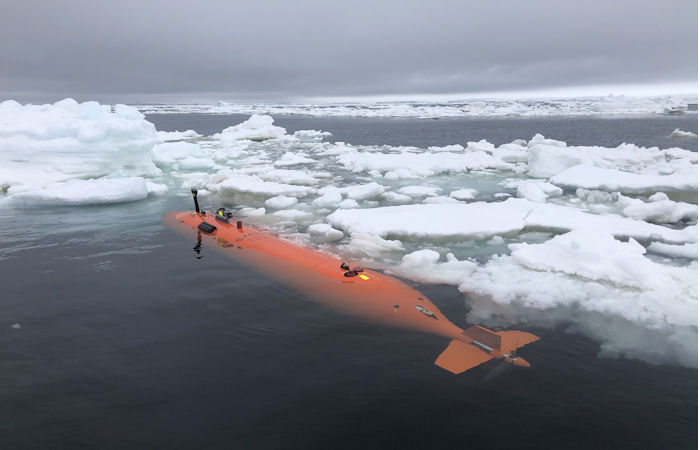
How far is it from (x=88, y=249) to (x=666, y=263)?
56.5 ft

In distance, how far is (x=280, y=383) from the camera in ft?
22.7

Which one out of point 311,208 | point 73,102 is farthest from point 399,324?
point 73,102

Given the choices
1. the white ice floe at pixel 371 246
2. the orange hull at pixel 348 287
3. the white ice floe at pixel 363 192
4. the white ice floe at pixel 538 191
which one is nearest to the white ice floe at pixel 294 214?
the orange hull at pixel 348 287

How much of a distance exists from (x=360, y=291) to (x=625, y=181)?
650 inches

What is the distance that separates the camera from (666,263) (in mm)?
11195

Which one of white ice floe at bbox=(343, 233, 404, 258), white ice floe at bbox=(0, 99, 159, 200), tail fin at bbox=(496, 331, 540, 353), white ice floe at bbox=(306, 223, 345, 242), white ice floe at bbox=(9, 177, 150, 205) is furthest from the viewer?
white ice floe at bbox=(0, 99, 159, 200)

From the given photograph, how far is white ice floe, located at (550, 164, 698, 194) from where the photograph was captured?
744 inches

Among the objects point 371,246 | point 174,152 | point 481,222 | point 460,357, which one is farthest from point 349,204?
point 174,152

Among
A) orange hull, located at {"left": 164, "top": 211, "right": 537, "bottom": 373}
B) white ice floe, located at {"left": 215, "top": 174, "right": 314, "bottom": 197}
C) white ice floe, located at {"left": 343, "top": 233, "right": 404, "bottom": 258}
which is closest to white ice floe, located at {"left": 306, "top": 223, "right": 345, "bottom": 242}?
white ice floe, located at {"left": 343, "top": 233, "right": 404, "bottom": 258}

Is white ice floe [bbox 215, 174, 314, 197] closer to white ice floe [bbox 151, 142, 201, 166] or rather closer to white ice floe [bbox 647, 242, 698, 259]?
white ice floe [bbox 151, 142, 201, 166]

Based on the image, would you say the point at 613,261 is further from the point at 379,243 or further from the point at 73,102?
the point at 73,102

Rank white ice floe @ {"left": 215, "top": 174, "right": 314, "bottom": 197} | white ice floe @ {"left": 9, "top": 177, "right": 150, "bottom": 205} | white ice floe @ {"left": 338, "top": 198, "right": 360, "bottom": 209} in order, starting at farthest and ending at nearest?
white ice floe @ {"left": 215, "top": 174, "right": 314, "bottom": 197} < white ice floe @ {"left": 9, "top": 177, "right": 150, "bottom": 205} < white ice floe @ {"left": 338, "top": 198, "right": 360, "bottom": 209}

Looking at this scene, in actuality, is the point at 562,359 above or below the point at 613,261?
below

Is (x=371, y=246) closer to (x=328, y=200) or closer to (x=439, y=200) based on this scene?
(x=328, y=200)
